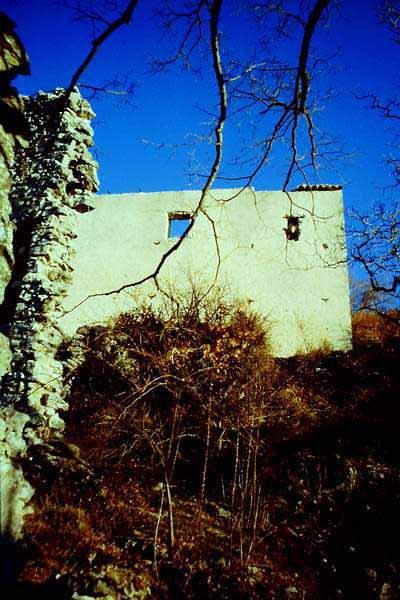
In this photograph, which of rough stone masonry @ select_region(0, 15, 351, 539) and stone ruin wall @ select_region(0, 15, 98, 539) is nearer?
stone ruin wall @ select_region(0, 15, 98, 539)

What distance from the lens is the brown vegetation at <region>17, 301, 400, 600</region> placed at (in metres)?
5.24

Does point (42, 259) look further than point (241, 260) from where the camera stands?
No

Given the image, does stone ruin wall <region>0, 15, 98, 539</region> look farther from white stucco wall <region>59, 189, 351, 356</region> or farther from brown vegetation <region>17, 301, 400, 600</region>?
white stucco wall <region>59, 189, 351, 356</region>

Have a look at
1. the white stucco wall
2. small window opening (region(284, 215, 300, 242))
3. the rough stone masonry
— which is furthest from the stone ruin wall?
small window opening (region(284, 215, 300, 242))

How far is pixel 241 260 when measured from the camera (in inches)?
529

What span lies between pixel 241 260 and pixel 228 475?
25.4 ft

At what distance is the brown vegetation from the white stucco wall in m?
1.16

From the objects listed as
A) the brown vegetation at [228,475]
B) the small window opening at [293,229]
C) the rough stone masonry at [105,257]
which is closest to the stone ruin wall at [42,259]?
the rough stone masonry at [105,257]

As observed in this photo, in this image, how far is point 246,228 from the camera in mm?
13867

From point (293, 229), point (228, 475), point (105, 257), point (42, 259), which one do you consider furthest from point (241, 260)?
point (228, 475)

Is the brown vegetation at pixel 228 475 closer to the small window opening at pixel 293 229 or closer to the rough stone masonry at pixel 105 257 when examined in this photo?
the rough stone masonry at pixel 105 257

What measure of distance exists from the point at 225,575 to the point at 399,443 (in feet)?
17.1

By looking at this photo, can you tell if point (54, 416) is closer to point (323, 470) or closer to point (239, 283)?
point (323, 470)

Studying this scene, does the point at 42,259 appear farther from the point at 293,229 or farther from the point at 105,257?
the point at 293,229
